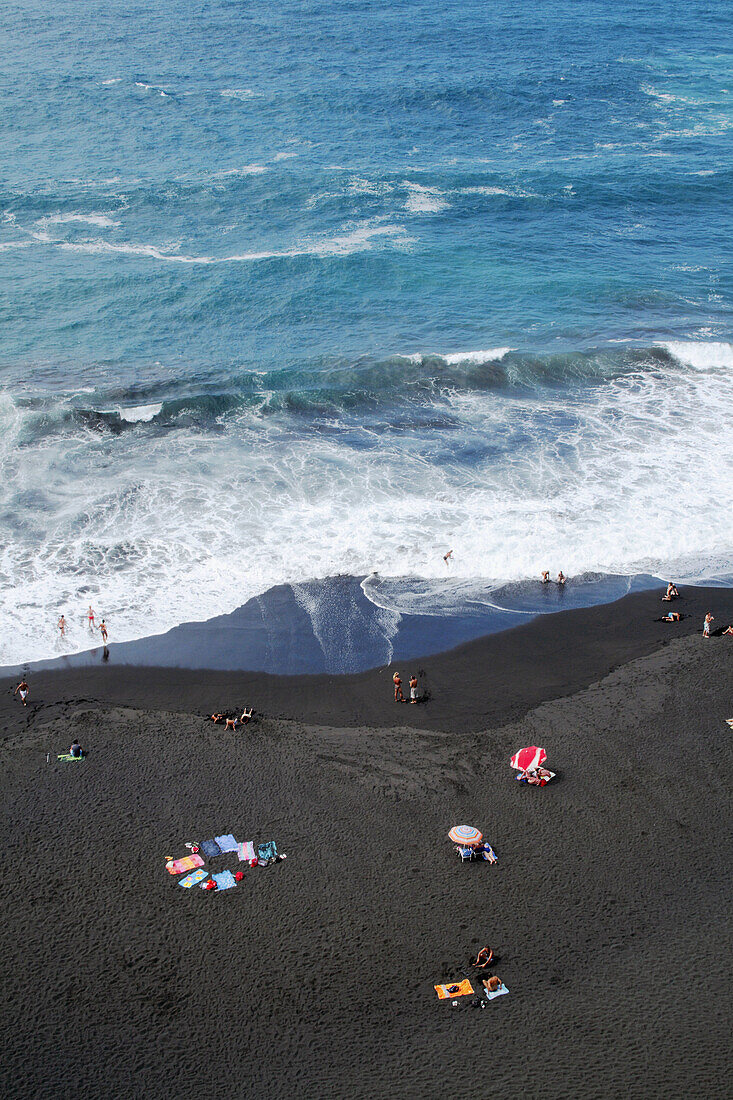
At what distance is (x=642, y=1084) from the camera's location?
21297mm

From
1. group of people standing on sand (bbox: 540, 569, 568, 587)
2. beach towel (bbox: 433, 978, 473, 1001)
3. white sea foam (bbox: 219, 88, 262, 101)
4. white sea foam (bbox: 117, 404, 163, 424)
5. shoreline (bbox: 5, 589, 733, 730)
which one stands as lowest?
beach towel (bbox: 433, 978, 473, 1001)

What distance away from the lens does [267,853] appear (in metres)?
27.5

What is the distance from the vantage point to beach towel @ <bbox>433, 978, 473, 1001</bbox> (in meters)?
A: 23.2

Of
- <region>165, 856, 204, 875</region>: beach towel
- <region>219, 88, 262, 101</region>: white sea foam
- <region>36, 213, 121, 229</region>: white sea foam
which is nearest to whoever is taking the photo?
<region>165, 856, 204, 875</region>: beach towel

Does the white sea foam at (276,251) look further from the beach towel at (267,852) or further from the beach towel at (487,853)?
the beach towel at (487,853)

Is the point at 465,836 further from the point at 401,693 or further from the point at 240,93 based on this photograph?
the point at 240,93

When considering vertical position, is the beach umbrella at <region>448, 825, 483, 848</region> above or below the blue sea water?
below

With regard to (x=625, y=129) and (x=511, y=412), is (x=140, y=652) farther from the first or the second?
(x=625, y=129)

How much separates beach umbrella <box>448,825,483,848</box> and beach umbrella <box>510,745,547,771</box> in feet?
10.7

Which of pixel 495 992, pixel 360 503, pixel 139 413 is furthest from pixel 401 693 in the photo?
pixel 139 413

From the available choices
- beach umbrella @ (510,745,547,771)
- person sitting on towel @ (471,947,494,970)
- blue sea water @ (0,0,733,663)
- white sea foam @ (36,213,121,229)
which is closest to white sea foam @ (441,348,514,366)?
blue sea water @ (0,0,733,663)

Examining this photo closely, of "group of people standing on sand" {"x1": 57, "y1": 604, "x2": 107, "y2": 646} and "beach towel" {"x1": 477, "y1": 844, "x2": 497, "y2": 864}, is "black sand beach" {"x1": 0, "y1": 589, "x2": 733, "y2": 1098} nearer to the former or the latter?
"beach towel" {"x1": 477, "y1": 844, "x2": 497, "y2": 864}

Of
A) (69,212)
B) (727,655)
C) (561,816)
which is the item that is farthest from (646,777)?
(69,212)

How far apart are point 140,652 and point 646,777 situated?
2212 cm
